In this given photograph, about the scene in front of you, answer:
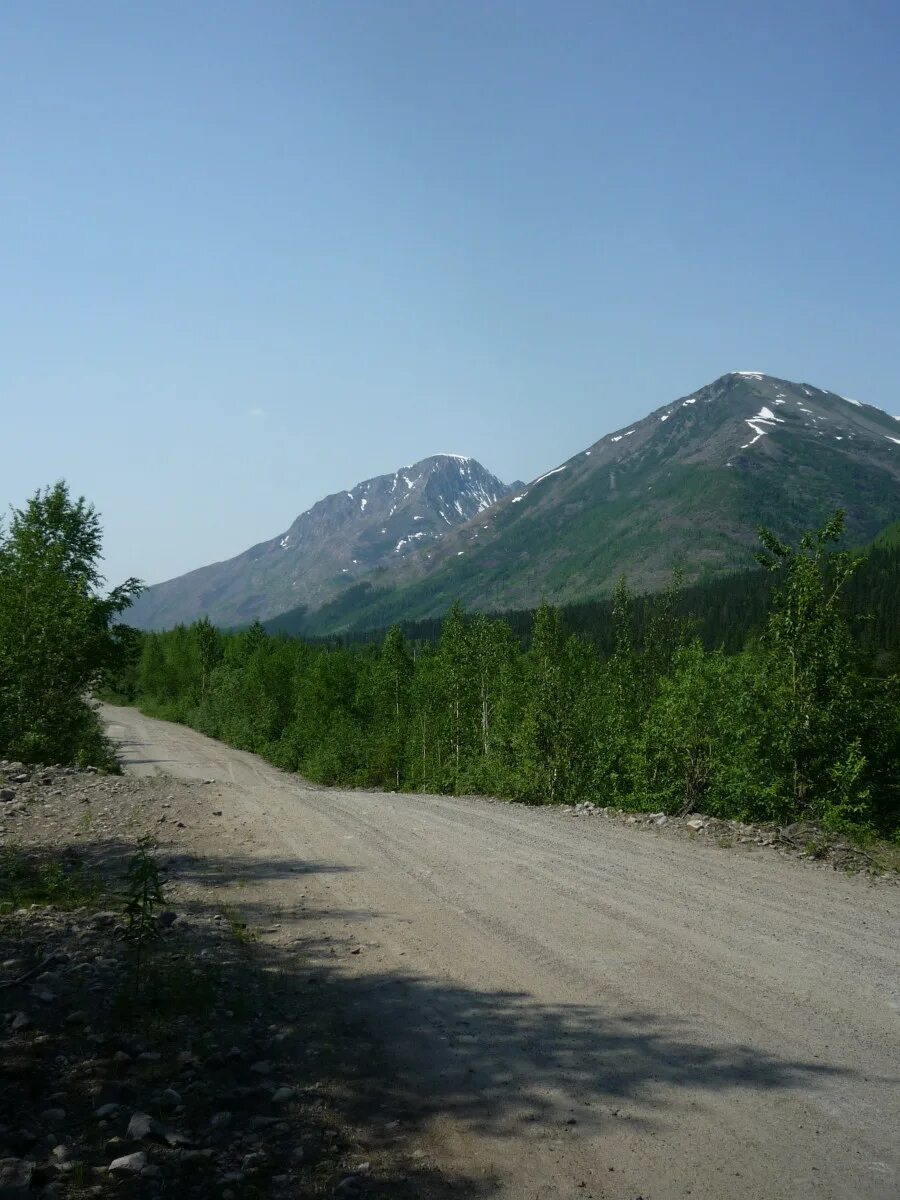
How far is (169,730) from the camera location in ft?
239

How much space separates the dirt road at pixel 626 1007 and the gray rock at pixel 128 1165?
1.69m

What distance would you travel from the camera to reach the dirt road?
189 inches

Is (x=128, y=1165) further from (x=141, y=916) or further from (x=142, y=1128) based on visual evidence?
(x=141, y=916)

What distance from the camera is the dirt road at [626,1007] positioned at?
4.81 metres

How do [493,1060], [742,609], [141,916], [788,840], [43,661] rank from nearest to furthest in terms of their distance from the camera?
[493,1060]
[141,916]
[788,840]
[43,661]
[742,609]

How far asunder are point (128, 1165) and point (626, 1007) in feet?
13.8

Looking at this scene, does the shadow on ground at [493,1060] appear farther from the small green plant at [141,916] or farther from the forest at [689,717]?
the forest at [689,717]

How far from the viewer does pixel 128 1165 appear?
14.6 ft

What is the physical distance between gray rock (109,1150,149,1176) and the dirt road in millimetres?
1688

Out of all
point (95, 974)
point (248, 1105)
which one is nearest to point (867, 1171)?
point (248, 1105)

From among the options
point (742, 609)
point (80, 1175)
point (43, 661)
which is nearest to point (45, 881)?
point (80, 1175)

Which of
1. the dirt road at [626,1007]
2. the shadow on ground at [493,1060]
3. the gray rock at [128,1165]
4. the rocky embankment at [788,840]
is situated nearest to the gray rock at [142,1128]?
the gray rock at [128,1165]

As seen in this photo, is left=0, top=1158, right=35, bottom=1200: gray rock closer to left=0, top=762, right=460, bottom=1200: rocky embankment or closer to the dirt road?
left=0, top=762, right=460, bottom=1200: rocky embankment

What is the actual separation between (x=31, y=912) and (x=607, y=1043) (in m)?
6.77
